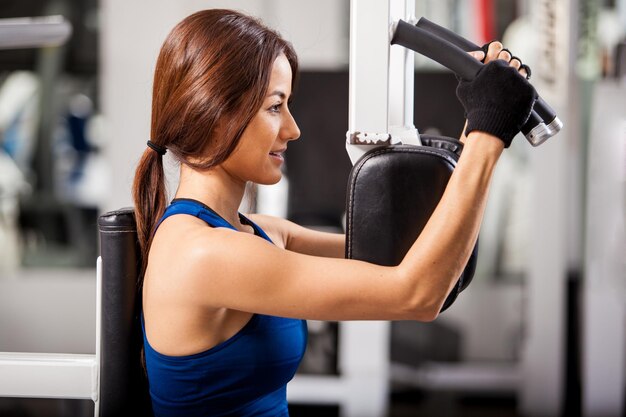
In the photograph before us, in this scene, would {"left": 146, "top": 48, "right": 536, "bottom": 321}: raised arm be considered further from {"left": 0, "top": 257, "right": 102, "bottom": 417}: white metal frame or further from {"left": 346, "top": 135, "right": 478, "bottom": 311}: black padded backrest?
{"left": 0, "top": 257, "right": 102, "bottom": 417}: white metal frame

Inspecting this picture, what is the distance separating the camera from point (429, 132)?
13.0 feet

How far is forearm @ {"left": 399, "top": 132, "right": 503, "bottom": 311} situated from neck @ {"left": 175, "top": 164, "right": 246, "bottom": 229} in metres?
0.38

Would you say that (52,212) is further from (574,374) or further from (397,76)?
(397,76)

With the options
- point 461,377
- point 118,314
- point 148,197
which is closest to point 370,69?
point 148,197

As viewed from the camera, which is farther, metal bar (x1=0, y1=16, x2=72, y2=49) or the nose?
metal bar (x1=0, y1=16, x2=72, y2=49)

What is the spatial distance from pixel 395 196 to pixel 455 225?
10 cm

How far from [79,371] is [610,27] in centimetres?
364

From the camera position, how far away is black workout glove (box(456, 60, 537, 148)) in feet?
3.52

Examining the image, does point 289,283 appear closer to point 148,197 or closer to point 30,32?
point 148,197

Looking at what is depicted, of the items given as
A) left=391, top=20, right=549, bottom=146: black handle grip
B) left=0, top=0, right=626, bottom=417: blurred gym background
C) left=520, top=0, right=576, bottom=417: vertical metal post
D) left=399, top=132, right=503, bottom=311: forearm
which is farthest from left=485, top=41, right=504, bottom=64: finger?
left=520, top=0, right=576, bottom=417: vertical metal post

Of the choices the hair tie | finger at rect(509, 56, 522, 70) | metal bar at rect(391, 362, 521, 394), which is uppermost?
finger at rect(509, 56, 522, 70)

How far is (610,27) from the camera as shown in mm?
4148

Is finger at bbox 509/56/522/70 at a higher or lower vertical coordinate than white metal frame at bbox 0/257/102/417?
higher

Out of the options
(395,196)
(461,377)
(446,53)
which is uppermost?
(446,53)
